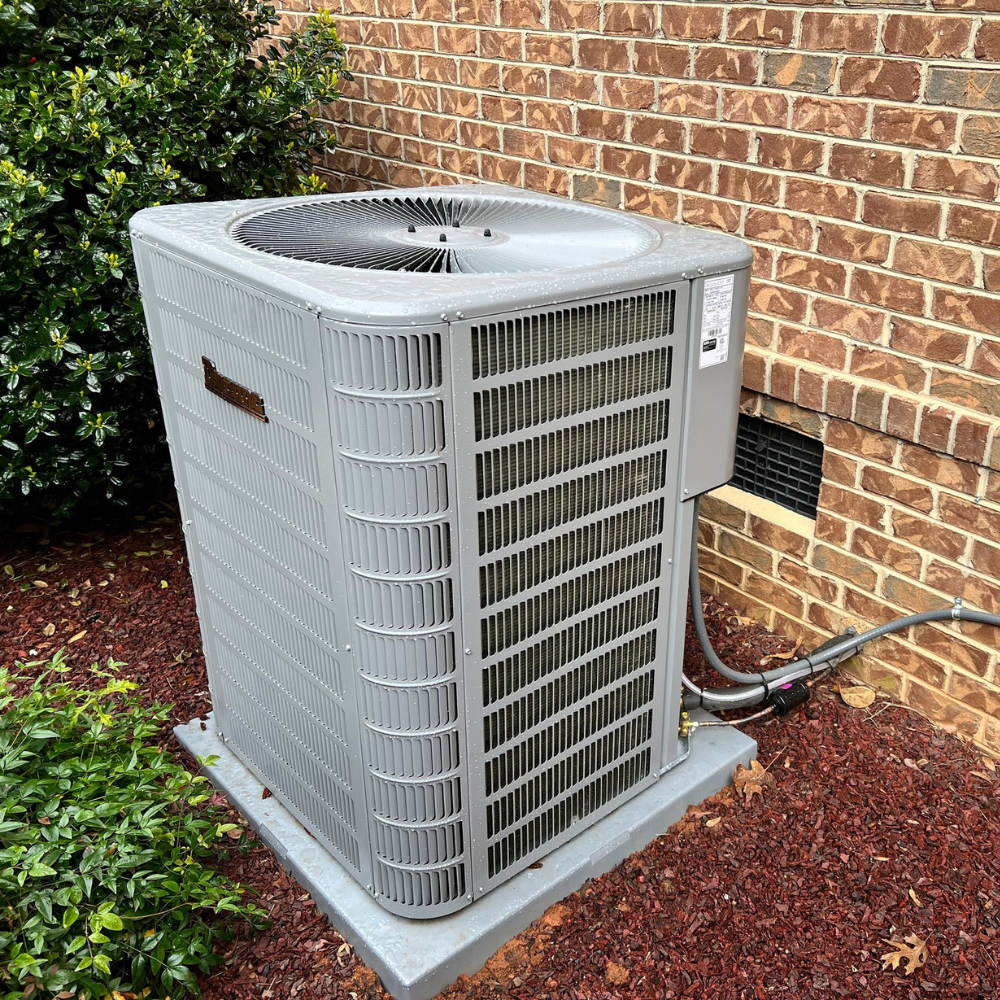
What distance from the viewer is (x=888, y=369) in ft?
9.55

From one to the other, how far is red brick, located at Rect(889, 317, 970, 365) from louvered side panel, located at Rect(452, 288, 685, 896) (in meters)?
0.98

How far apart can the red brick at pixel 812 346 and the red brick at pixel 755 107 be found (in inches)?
24.4

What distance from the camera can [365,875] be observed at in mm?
2391

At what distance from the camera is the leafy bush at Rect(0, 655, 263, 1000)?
6.55 ft

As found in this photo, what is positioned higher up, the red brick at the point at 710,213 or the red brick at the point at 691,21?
the red brick at the point at 691,21

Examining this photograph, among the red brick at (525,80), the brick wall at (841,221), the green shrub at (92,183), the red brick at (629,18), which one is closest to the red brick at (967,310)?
the brick wall at (841,221)

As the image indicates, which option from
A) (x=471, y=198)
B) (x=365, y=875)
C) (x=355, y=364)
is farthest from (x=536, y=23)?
(x=365, y=875)

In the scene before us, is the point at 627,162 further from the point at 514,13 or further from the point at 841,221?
the point at 841,221

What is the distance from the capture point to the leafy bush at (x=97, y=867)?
2.00m

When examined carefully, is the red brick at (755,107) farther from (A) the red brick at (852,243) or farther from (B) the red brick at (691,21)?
(A) the red brick at (852,243)

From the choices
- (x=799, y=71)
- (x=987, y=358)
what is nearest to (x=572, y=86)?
(x=799, y=71)

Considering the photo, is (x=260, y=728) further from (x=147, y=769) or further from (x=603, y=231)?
(x=603, y=231)

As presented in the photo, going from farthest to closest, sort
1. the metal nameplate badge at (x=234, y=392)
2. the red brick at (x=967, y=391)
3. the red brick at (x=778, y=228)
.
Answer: the red brick at (x=778, y=228) < the red brick at (x=967, y=391) < the metal nameplate badge at (x=234, y=392)

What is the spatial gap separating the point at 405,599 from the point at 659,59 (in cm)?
222
